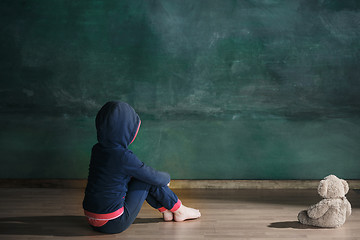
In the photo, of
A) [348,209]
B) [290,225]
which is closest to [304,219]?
[290,225]

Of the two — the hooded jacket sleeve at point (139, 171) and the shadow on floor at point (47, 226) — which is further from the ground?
the hooded jacket sleeve at point (139, 171)

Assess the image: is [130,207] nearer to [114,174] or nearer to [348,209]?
[114,174]

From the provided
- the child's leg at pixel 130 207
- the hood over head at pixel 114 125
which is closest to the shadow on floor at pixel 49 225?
the child's leg at pixel 130 207

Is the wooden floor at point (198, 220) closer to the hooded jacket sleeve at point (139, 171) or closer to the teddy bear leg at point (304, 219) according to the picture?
the teddy bear leg at point (304, 219)

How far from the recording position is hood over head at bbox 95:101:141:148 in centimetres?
198

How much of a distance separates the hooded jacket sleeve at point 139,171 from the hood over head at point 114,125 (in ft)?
0.26

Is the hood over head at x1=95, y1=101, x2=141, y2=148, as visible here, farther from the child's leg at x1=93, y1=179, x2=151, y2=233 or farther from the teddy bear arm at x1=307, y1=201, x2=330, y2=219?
the teddy bear arm at x1=307, y1=201, x2=330, y2=219

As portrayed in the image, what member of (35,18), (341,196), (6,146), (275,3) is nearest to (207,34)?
(275,3)

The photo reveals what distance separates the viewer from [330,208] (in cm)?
216

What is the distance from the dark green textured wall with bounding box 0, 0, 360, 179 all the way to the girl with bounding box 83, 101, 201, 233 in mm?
974

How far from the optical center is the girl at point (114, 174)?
1988 mm

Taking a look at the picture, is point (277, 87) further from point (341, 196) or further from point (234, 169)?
point (341, 196)

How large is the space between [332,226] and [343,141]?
999 millimetres

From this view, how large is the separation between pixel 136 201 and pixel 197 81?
3.86 feet
